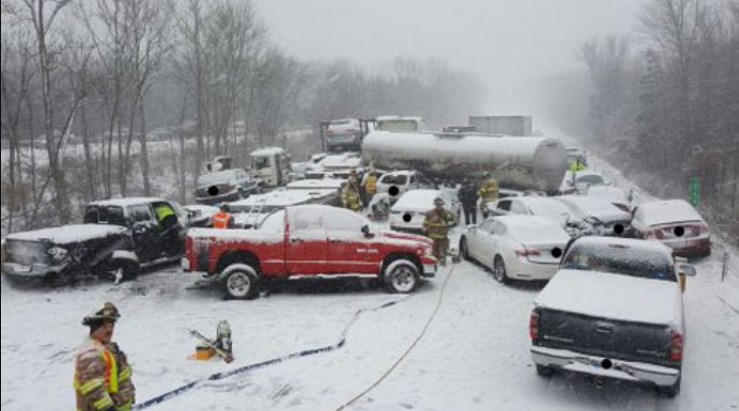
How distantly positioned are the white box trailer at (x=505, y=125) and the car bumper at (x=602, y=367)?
25.6 meters

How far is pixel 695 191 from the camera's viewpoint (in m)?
13.1

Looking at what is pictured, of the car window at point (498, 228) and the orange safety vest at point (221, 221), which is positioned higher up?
the orange safety vest at point (221, 221)

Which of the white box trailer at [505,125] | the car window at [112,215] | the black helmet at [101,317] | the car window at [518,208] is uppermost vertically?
the white box trailer at [505,125]

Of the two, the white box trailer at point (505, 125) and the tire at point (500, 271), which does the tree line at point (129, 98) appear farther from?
the white box trailer at point (505, 125)

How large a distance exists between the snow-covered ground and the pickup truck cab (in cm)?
48

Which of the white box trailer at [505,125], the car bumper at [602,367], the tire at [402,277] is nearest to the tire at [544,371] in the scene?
the car bumper at [602,367]

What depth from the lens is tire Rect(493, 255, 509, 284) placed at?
11.6 meters

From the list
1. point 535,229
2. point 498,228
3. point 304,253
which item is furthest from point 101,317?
point 498,228

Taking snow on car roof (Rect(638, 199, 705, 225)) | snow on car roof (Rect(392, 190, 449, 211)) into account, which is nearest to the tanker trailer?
snow on car roof (Rect(392, 190, 449, 211))

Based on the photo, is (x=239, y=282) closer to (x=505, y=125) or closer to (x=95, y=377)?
(x=95, y=377)

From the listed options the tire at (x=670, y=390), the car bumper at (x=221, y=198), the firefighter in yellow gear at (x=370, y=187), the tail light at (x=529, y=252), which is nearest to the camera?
the tire at (x=670, y=390)

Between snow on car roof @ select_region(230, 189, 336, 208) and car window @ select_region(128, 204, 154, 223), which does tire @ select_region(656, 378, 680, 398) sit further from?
car window @ select_region(128, 204, 154, 223)

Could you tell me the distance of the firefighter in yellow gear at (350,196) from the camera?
19.5 metres

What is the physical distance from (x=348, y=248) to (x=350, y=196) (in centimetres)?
895
